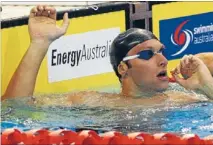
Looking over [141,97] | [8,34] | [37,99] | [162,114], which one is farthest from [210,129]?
[8,34]

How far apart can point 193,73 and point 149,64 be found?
291 mm

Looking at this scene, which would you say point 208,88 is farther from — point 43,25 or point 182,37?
point 43,25

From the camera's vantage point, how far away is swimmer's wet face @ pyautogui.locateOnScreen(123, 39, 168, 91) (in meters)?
3.28

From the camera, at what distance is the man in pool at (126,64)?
10.6 feet

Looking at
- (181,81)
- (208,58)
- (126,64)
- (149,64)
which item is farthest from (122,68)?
(208,58)

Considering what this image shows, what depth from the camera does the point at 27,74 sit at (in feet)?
10.6

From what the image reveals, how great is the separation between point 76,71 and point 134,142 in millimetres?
1309

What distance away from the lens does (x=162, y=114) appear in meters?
3.12

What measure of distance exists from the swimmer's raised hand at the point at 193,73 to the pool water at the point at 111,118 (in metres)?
0.14

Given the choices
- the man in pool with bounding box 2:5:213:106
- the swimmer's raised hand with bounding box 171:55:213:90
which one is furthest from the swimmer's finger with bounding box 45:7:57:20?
the swimmer's raised hand with bounding box 171:55:213:90

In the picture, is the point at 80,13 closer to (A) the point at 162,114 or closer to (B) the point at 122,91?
(B) the point at 122,91

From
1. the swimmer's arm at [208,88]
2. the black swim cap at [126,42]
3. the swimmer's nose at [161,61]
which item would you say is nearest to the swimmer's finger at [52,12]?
the black swim cap at [126,42]

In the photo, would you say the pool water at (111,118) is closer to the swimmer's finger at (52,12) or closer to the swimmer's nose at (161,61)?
the swimmer's nose at (161,61)

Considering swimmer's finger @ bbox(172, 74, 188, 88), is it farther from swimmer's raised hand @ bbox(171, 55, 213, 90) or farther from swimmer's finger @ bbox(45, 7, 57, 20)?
swimmer's finger @ bbox(45, 7, 57, 20)
